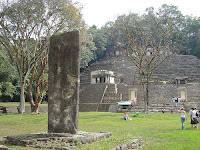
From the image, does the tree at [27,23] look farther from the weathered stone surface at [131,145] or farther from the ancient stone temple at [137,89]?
the weathered stone surface at [131,145]

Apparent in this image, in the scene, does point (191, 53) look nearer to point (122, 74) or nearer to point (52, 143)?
point (122, 74)

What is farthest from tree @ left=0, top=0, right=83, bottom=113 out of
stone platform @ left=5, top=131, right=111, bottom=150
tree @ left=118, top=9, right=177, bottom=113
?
stone platform @ left=5, top=131, right=111, bottom=150

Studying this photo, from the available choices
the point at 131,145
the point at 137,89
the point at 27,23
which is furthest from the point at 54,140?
the point at 137,89

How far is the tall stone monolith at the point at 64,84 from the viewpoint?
8.03 m

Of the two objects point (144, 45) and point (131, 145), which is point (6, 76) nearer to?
point (144, 45)

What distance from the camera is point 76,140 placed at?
713cm

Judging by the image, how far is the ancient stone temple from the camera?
27.0 meters

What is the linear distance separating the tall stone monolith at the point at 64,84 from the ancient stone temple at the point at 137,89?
1688 cm

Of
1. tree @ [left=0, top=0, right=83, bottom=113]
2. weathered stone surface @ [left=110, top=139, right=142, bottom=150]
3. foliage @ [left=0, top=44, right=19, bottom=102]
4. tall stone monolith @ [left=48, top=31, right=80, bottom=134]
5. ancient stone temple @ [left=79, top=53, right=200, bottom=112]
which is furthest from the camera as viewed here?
ancient stone temple @ [left=79, top=53, right=200, bottom=112]

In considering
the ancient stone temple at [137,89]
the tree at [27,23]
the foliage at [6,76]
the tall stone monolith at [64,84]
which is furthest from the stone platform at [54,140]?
the foliage at [6,76]

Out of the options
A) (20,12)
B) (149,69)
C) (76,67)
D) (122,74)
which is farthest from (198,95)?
(76,67)

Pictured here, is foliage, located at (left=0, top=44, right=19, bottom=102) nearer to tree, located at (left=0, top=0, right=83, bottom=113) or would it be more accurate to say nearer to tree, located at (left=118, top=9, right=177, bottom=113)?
tree, located at (left=0, top=0, right=83, bottom=113)

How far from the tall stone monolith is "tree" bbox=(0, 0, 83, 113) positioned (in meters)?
12.5

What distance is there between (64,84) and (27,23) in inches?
534
